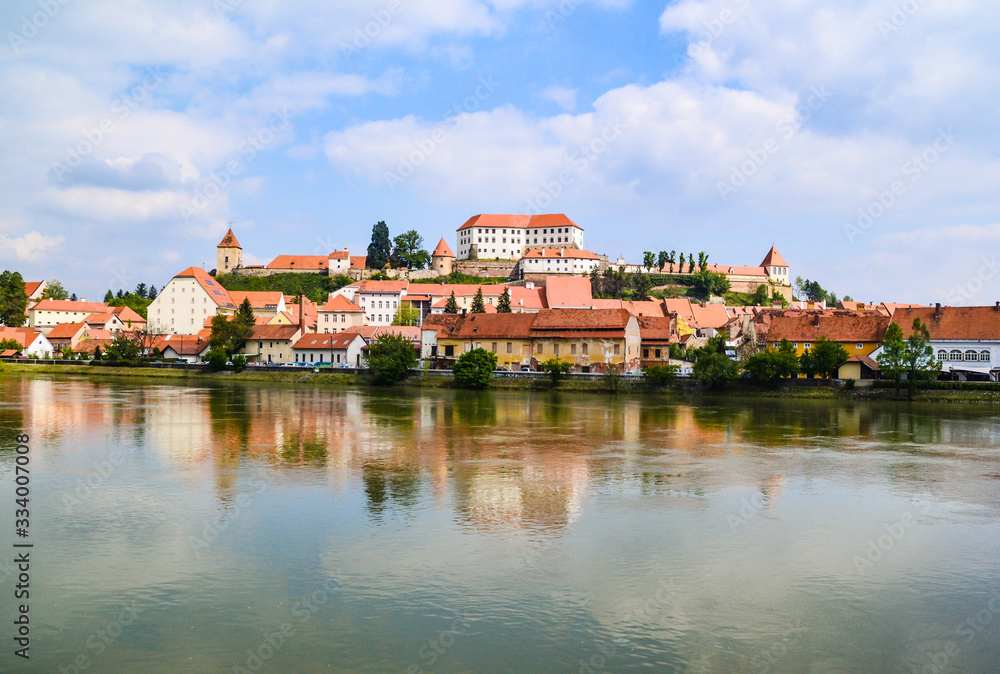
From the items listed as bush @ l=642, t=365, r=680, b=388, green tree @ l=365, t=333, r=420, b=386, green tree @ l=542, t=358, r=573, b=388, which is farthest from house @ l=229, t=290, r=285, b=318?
bush @ l=642, t=365, r=680, b=388

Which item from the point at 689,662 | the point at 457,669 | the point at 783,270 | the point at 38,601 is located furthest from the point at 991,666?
→ the point at 783,270

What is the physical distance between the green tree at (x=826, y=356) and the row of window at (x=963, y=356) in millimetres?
7511

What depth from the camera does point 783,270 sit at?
136500 mm

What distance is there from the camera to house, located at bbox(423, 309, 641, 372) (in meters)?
58.2

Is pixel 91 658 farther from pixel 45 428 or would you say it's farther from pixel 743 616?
pixel 45 428

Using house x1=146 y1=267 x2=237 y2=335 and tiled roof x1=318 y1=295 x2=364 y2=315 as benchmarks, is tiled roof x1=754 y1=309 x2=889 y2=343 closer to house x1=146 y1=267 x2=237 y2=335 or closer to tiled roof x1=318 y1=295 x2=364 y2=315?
tiled roof x1=318 y1=295 x2=364 y2=315

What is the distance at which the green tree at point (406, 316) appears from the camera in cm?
9050

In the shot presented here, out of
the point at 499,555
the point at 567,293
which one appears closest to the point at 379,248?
the point at 567,293

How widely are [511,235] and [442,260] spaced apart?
1638 cm

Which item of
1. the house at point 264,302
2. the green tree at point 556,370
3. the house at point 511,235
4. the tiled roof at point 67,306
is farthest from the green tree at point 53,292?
the green tree at point 556,370

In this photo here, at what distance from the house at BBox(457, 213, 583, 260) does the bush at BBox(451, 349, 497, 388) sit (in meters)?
77.3

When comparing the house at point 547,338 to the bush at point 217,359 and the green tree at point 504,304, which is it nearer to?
the bush at point 217,359

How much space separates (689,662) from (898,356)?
1786 inches

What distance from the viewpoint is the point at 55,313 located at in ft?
369
